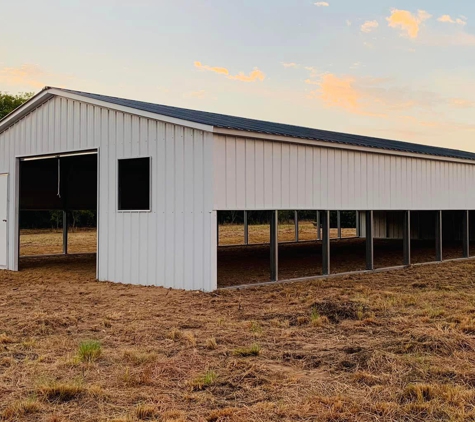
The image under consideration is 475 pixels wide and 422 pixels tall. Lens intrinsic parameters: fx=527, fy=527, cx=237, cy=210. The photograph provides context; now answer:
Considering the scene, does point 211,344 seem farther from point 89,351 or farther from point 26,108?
point 26,108

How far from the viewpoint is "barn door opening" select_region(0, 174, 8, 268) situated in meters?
12.7

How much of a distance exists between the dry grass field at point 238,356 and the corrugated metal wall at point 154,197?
0.72 metres

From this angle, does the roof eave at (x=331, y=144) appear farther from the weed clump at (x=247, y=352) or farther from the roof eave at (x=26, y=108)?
the roof eave at (x=26, y=108)

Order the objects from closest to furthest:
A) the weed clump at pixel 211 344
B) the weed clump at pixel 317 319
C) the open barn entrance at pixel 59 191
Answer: the weed clump at pixel 211 344 < the weed clump at pixel 317 319 < the open barn entrance at pixel 59 191

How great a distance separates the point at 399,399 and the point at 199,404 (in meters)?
1.47

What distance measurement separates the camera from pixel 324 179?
432 inches

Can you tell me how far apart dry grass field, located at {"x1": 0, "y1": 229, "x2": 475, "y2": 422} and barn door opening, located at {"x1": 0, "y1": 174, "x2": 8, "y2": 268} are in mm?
4277

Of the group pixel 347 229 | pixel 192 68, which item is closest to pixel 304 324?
pixel 192 68

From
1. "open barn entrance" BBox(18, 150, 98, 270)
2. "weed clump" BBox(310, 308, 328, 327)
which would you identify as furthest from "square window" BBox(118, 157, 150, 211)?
"weed clump" BBox(310, 308, 328, 327)

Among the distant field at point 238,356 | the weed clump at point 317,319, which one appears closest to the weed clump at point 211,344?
the distant field at point 238,356

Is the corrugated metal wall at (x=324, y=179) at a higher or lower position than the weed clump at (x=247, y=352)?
higher

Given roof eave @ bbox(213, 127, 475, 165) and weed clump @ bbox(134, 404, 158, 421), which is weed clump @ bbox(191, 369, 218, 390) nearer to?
weed clump @ bbox(134, 404, 158, 421)

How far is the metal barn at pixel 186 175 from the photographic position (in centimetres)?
892

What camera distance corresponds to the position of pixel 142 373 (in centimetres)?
448
